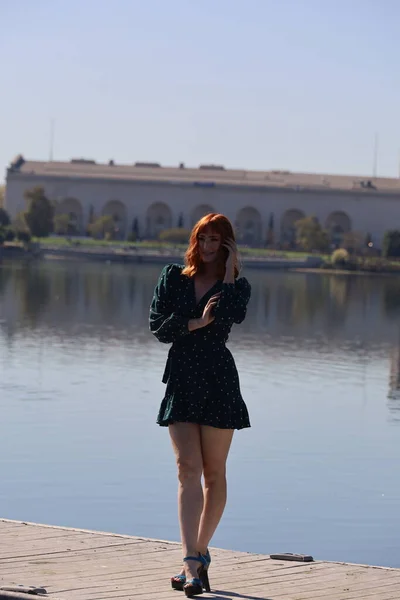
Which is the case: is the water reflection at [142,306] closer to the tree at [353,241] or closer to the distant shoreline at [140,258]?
the distant shoreline at [140,258]

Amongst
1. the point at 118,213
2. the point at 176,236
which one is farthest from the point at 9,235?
the point at 118,213

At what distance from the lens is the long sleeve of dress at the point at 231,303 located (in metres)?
5.85

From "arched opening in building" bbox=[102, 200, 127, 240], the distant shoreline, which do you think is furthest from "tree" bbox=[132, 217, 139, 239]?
the distant shoreline

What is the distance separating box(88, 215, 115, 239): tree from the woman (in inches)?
3954

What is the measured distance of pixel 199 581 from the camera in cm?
556

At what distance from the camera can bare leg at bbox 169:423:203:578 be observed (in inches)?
228

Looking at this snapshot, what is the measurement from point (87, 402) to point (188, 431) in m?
9.79

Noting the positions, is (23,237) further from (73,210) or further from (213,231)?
(213,231)

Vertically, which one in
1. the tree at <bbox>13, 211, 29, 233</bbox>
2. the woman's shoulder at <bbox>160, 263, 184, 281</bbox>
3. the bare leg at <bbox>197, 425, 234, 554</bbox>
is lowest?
the tree at <bbox>13, 211, 29, 233</bbox>

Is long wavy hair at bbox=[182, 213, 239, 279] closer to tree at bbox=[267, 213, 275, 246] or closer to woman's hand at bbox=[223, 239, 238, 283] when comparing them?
woman's hand at bbox=[223, 239, 238, 283]

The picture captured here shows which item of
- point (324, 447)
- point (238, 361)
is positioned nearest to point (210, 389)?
point (324, 447)

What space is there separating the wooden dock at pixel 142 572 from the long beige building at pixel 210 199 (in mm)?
103160

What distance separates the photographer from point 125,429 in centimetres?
1345

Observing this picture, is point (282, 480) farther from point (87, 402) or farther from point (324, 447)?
point (87, 402)
